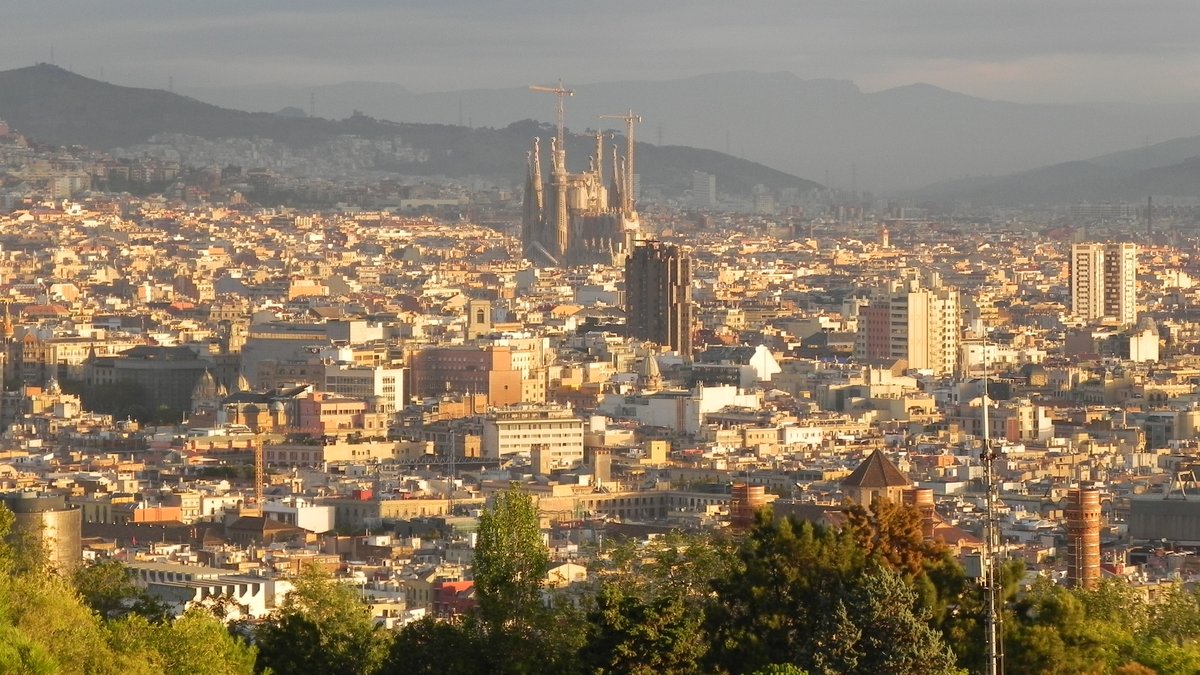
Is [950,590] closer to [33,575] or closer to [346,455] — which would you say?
→ [33,575]

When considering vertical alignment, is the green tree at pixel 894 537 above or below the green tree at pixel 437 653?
above

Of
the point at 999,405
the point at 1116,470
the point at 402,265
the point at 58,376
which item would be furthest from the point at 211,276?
the point at 1116,470

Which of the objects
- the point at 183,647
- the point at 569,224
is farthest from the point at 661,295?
the point at 183,647

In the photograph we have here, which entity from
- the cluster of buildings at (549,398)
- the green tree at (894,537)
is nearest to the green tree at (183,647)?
the green tree at (894,537)

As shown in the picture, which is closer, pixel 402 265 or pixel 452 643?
pixel 452 643

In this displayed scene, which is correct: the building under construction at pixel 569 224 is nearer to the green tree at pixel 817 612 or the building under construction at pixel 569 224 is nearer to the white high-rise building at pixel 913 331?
the white high-rise building at pixel 913 331
